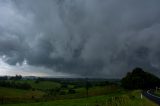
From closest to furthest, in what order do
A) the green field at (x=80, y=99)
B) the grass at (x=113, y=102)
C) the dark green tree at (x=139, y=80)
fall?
the grass at (x=113, y=102) < the green field at (x=80, y=99) < the dark green tree at (x=139, y=80)

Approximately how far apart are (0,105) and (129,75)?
8773 centimetres

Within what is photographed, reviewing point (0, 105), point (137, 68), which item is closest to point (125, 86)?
point (137, 68)

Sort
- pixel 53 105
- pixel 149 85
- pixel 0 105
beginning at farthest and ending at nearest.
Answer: pixel 149 85
pixel 0 105
pixel 53 105

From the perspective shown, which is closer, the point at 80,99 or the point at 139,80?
the point at 80,99

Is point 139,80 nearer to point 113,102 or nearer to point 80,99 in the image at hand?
point 80,99

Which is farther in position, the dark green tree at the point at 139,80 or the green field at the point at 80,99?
the dark green tree at the point at 139,80

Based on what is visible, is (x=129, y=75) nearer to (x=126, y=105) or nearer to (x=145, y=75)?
(x=145, y=75)

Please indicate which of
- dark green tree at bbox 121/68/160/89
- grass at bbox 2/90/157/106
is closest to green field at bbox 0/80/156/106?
grass at bbox 2/90/157/106

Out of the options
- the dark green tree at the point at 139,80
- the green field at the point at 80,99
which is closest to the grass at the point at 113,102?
the green field at the point at 80,99

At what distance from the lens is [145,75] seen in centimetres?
14188

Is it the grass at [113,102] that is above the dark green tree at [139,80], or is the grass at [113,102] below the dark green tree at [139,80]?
below

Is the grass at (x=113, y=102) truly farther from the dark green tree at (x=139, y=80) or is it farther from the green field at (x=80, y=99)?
the dark green tree at (x=139, y=80)

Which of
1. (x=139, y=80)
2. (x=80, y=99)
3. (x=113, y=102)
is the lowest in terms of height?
(x=80, y=99)

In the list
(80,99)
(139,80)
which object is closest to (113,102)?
(80,99)
